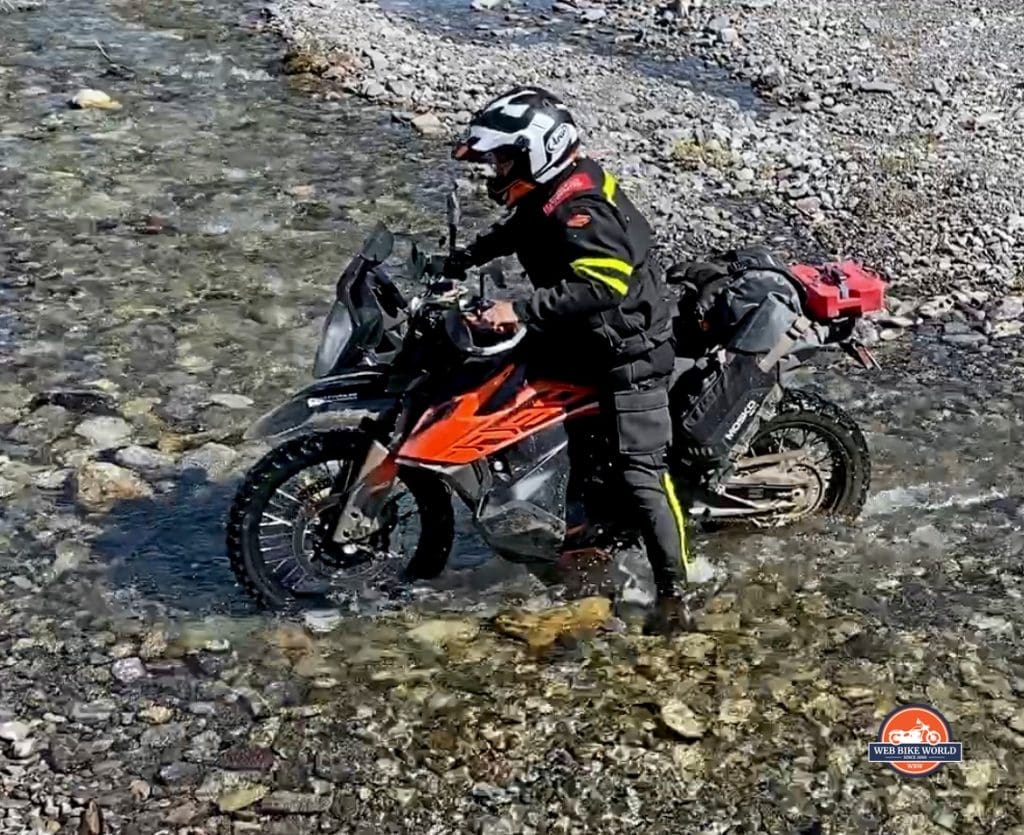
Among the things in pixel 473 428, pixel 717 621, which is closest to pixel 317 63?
pixel 473 428

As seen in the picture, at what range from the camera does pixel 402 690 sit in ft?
20.7

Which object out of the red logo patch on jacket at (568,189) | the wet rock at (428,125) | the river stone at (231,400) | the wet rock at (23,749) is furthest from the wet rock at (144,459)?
the wet rock at (428,125)

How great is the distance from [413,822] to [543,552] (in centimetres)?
163

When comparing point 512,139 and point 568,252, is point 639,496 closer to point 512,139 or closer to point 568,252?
point 568,252

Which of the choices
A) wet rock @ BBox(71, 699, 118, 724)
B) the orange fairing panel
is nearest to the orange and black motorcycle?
the orange fairing panel

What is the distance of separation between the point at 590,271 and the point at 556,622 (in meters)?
1.88

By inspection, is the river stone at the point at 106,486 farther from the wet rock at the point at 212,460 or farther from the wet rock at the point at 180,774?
the wet rock at the point at 180,774

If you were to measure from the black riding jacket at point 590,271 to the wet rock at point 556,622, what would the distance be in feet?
4.32

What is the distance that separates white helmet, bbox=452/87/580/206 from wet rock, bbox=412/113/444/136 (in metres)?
8.41

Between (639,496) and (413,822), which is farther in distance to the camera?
(639,496)

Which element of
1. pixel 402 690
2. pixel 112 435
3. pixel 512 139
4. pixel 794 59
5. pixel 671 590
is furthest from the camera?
pixel 794 59

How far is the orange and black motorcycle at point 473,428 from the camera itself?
6281 millimetres

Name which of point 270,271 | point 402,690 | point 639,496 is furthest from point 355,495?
point 270,271

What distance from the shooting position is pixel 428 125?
14.5 meters
